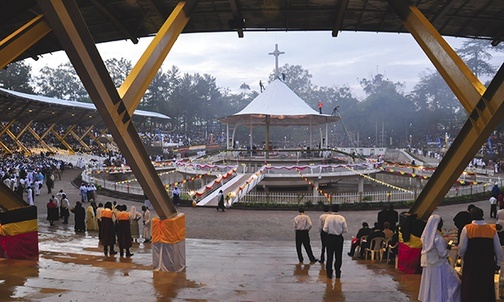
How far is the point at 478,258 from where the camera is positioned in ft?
14.0

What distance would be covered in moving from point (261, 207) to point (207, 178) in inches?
338

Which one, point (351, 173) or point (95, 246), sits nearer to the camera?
point (95, 246)

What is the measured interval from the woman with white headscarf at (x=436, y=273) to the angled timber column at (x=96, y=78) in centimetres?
406

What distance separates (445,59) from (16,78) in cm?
6357

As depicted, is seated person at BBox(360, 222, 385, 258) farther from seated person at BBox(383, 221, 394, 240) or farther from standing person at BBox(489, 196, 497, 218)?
standing person at BBox(489, 196, 497, 218)

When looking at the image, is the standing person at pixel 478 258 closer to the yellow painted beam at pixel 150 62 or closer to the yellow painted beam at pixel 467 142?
the yellow painted beam at pixel 467 142

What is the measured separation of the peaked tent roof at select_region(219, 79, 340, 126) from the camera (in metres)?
29.3

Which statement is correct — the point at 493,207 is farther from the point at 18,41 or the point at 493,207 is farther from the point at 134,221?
the point at 18,41

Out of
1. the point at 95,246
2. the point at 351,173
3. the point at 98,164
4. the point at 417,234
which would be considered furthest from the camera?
the point at 98,164

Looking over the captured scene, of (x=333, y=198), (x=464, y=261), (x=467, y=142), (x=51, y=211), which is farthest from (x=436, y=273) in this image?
(x=333, y=198)

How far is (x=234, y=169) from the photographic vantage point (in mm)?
23844

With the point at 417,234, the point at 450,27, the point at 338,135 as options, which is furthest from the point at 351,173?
the point at 338,135

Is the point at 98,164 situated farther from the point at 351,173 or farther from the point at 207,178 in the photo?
the point at 351,173

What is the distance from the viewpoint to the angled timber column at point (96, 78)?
4145mm
